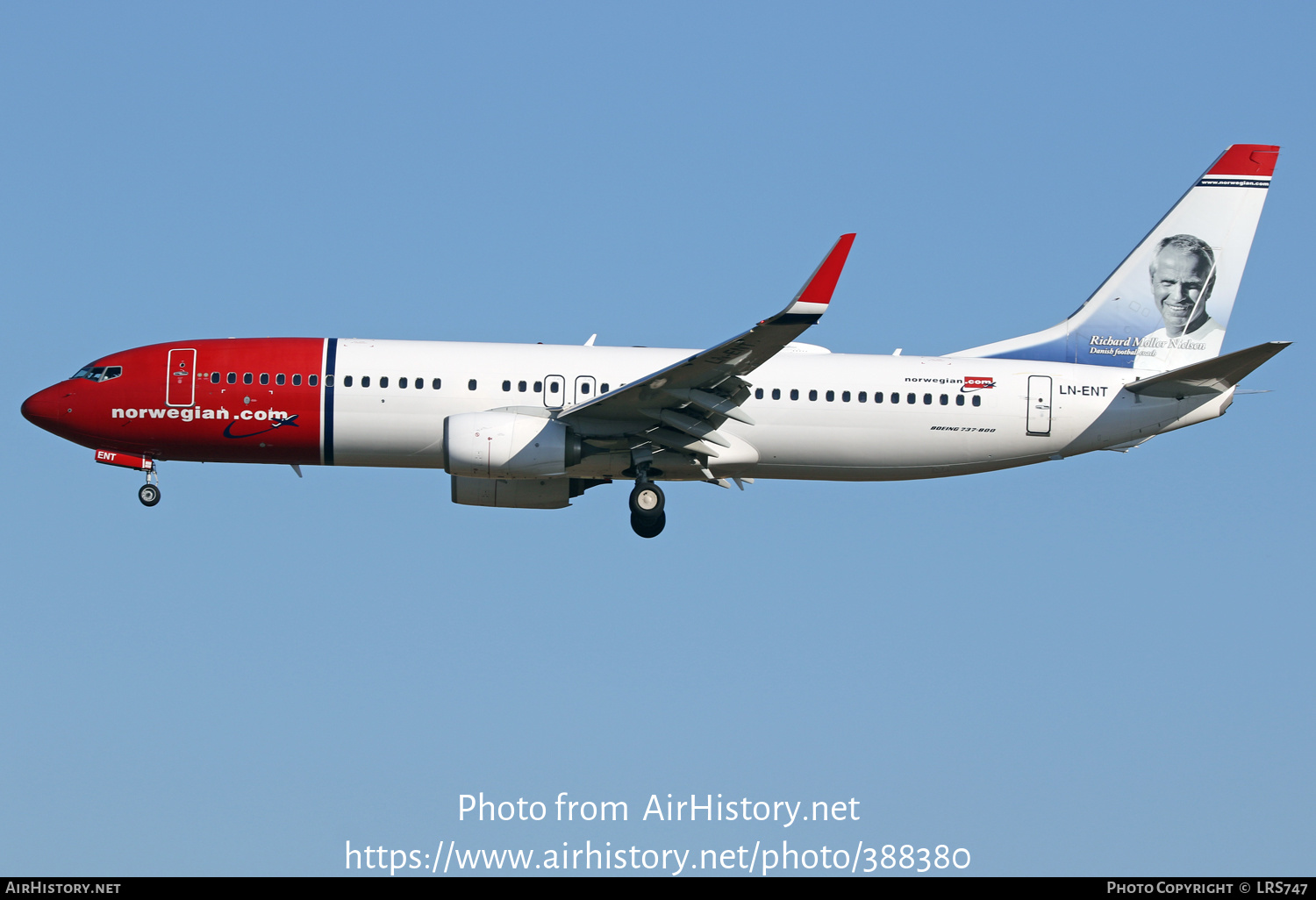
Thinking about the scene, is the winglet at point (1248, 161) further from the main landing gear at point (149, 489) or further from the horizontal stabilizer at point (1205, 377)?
the main landing gear at point (149, 489)

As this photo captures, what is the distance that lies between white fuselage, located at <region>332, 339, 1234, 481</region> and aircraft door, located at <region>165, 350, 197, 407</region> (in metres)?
3.29

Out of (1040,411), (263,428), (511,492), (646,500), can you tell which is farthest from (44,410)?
(1040,411)

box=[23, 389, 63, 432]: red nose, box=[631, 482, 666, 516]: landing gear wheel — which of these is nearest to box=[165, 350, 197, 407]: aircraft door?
box=[23, 389, 63, 432]: red nose

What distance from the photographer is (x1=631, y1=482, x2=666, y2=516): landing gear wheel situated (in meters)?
33.1

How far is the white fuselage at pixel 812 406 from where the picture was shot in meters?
33.0

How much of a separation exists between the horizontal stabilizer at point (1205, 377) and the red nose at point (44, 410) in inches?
943

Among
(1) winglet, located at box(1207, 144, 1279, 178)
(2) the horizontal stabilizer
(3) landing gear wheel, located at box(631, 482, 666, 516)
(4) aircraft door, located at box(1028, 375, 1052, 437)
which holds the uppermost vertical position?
(1) winglet, located at box(1207, 144, 1279, 178)

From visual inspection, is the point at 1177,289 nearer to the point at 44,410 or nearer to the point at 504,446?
the point at 504,446

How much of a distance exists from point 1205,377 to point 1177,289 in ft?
12.4

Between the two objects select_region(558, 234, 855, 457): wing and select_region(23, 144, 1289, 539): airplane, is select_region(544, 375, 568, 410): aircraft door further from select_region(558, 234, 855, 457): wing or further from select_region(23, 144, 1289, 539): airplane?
select_region(558, 234, 855, 457): wing

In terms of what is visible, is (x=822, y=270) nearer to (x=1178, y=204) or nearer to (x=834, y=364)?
(x=834, y=364)

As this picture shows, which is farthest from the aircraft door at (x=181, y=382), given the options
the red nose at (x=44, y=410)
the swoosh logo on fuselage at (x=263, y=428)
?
the red nose at (x=44, y=410)

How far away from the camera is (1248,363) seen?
105ft

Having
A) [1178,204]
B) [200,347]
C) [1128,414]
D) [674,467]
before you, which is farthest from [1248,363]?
[200,347]
